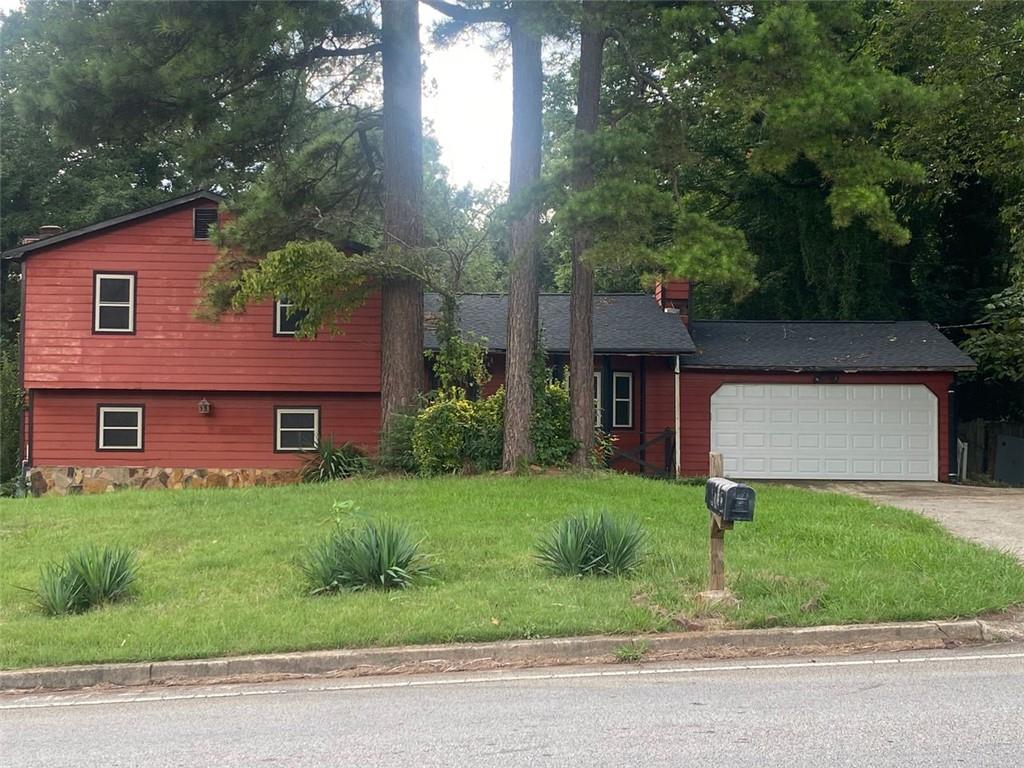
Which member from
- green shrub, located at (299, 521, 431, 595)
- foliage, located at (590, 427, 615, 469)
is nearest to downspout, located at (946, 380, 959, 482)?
foliage, located at (590, 427, 615, 469)

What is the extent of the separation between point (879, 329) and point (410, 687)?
A: 17.7m

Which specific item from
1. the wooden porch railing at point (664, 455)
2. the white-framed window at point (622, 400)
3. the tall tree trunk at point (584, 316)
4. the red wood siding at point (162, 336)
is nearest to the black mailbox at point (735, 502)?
the tall tree trunk at point (584, 316)

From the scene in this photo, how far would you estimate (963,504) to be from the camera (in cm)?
1463

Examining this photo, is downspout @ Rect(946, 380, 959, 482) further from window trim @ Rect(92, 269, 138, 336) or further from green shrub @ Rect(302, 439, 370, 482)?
window trim @ Rect(92, 269, 138, 336)

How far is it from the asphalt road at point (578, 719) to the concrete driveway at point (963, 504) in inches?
179

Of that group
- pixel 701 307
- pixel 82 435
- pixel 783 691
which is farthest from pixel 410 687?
pixel 701 307

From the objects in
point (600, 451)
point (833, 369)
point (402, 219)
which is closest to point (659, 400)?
point (833, 369)

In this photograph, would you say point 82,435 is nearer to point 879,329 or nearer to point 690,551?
point 690,551

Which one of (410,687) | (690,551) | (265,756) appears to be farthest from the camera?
(690,551)

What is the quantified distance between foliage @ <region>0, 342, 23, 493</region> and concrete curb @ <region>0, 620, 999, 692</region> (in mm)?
18564

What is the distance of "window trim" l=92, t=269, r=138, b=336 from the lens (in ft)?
67.4

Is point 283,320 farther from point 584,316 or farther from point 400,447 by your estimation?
point 584,316

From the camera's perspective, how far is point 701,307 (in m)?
31.2

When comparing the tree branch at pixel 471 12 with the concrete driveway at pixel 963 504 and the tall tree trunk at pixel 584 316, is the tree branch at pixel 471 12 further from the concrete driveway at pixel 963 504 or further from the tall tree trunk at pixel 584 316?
the concrete driveway at pixel 963 504
